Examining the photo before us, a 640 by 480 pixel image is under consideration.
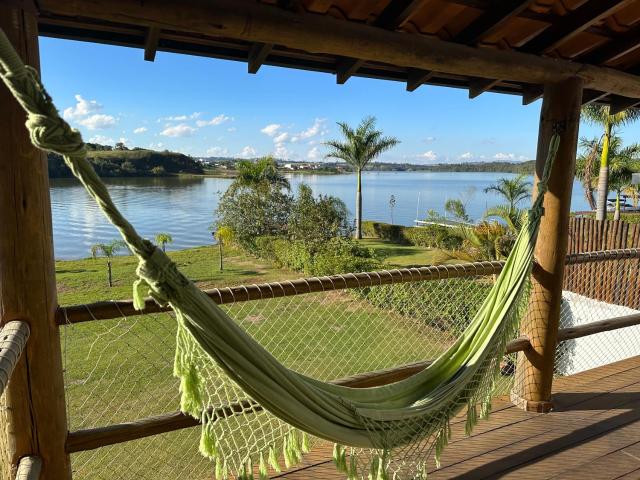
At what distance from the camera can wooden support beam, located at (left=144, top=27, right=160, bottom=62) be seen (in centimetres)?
127

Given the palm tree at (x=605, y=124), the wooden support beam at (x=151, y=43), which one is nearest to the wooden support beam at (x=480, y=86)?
the wooden support beam at (x=151, y=43)

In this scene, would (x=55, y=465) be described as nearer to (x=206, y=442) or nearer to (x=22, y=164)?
(x=206, y=442)

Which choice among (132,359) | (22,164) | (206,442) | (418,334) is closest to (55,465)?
(206,442)

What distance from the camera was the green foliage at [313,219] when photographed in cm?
1084

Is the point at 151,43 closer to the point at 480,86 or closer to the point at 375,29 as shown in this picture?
the point at 375,29

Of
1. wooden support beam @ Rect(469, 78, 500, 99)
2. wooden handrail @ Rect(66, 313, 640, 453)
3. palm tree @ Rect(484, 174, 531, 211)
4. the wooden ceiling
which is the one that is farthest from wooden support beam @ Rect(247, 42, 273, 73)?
palm tree @ Rect(484, 174, 531, 211)

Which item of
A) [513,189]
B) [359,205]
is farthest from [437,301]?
[359,205]

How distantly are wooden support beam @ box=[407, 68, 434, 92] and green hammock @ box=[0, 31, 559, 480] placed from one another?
54 cm

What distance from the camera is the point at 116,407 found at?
4.38 m

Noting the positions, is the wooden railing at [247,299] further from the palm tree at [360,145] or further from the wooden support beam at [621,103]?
the palm tree at [360,145]

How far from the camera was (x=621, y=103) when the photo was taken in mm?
2275

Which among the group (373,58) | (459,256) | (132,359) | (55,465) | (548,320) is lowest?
(132,359)

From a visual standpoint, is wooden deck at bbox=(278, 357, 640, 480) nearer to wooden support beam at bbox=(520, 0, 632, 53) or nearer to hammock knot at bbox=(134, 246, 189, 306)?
hammock knot at bbox=(134, 246, 189, 306)

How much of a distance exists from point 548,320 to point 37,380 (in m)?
A: 1.78
